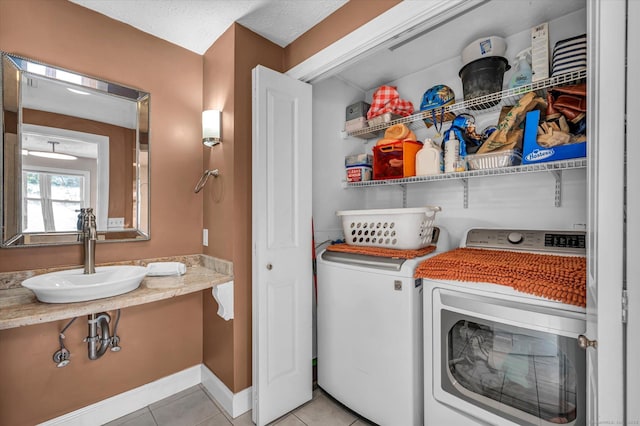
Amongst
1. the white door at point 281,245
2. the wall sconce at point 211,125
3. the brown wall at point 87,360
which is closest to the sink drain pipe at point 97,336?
the brown wall at point 87,360

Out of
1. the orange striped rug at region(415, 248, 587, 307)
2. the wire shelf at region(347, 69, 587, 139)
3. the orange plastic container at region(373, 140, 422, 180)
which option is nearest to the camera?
the orange striped rug at region(415, 248, 587, 307)

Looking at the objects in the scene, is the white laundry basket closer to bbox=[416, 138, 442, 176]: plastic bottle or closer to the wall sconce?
bbox=[416, 138, 442, 176]: plastic bottle

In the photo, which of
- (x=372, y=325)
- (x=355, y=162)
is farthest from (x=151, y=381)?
(x=355, y=162)

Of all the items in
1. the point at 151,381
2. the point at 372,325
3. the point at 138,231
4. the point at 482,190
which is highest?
the point at 482,190

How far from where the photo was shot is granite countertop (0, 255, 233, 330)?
114cm

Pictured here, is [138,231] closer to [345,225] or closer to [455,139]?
[345,225]

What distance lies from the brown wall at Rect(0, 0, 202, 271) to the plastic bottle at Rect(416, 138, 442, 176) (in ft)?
5.28

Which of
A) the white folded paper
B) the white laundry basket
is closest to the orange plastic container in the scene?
the white laundry basket

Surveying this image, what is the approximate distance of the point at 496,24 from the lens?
5.61 feet

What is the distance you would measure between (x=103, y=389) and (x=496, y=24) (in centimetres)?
329

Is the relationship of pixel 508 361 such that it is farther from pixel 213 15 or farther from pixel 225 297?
pixel 213 15

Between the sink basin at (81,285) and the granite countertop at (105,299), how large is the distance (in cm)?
3

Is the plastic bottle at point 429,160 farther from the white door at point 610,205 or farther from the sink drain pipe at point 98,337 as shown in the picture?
the sink drain pipe at point 98,337

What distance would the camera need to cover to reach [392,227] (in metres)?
1.74
